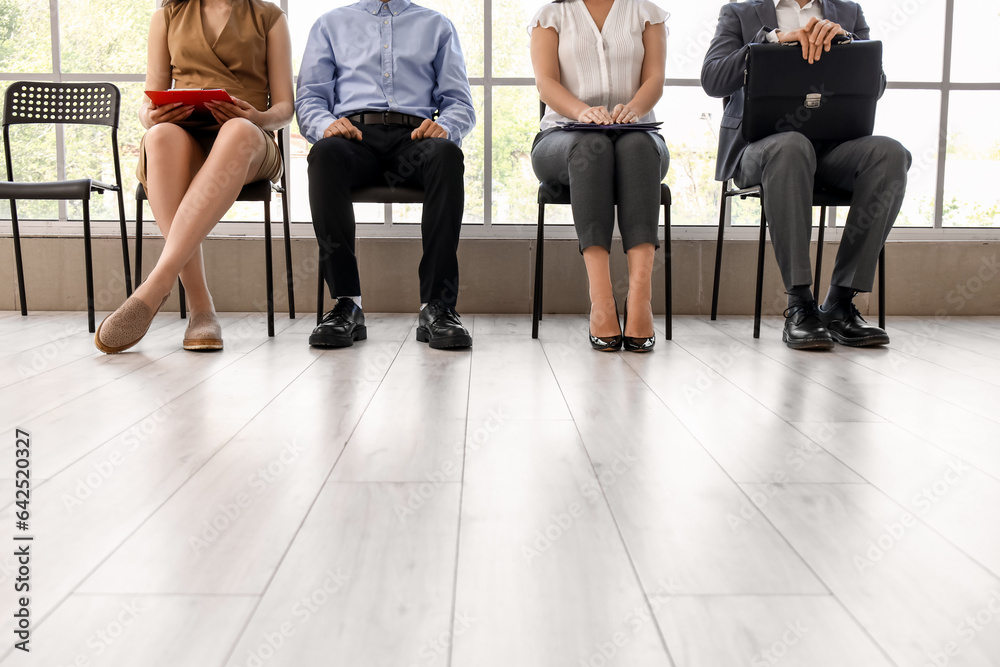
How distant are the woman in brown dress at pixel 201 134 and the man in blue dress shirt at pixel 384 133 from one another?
136mm

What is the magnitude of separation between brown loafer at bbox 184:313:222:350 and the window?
3.16ft

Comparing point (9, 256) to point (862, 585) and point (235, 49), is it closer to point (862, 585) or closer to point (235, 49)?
point (235, 49)

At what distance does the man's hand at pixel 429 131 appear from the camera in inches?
92.1

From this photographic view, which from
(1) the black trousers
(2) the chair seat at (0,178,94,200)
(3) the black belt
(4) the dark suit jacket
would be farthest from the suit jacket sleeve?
(2) the chair seat at (0,178,94,200)

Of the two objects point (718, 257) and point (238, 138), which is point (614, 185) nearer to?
point (718, 257)

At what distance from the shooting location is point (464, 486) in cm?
105

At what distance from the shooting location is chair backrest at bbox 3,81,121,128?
2.77m

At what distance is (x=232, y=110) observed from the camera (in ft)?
7.22

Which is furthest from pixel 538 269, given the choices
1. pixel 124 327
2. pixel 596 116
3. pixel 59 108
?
pixel 59 108

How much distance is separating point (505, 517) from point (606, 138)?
1511 mm

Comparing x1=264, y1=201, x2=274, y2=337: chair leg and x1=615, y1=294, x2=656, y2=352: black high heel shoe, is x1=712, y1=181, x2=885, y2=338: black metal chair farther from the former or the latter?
x1=264, y1=201, x2=274, y2=337: chair leg

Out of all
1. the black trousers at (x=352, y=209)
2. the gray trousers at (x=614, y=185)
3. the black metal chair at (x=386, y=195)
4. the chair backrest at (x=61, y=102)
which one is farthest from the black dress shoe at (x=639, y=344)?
the chair backrest at (x=61, y=102)

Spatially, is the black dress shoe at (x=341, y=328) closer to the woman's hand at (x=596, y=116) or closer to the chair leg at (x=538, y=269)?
the chair leg at (x=538, y=269)

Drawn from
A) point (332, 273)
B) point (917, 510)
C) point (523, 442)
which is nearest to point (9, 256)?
point (332, 273)
